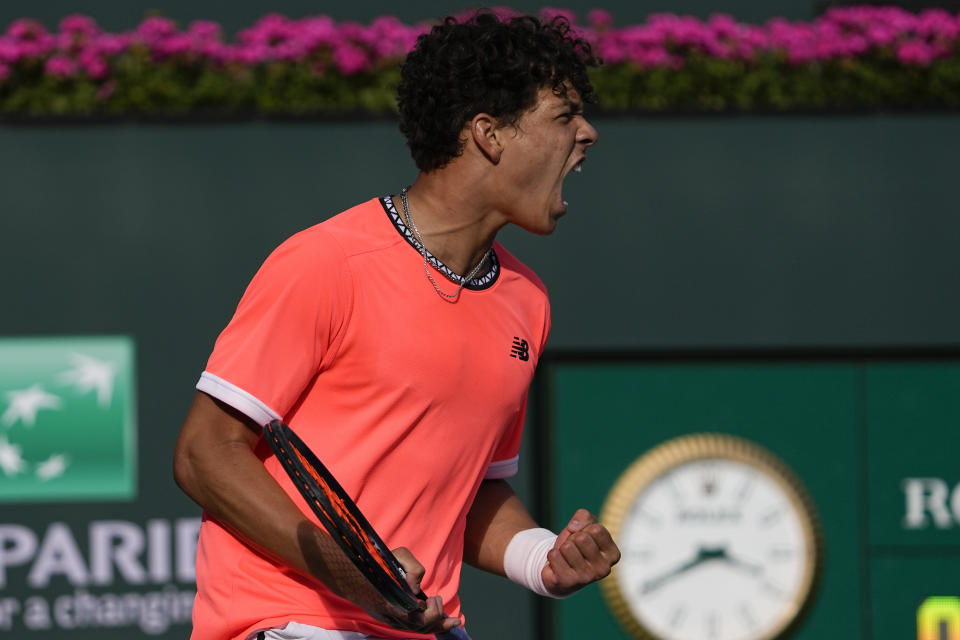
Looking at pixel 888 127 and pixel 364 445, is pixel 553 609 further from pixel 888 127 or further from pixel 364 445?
pixel 364 445

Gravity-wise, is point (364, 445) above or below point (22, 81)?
below

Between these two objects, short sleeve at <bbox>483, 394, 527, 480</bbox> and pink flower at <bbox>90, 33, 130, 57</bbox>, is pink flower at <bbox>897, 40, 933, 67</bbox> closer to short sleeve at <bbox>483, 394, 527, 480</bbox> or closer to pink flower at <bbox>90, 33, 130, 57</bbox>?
pink flower at <bbox>90, 33, 130, 57</bbox>

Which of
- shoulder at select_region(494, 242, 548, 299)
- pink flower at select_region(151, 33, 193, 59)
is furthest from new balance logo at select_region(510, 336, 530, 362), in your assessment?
pink flower at select_region(151, 33, 193, 59)

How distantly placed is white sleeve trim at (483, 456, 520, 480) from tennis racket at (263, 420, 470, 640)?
0.66 meters

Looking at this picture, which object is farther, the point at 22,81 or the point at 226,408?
the point at 22,81

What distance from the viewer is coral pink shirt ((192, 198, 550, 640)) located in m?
2.16

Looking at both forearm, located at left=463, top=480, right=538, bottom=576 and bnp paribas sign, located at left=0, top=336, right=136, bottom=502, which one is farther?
bnp paribas sign, located at left=0, top=336, right=136, bottom=502

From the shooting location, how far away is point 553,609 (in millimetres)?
5477

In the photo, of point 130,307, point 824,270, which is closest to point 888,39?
point 824,270

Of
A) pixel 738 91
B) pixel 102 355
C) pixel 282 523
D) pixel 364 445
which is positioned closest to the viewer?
pixel 282 523

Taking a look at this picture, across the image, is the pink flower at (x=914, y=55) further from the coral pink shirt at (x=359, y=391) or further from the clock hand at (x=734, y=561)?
the coral pink shirt at (x=359, y=391)

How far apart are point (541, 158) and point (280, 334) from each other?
1.98ft

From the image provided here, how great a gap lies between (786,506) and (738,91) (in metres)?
1.74

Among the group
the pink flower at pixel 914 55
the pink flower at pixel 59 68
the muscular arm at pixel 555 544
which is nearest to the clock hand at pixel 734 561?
the pink flower at pixel 914 55
